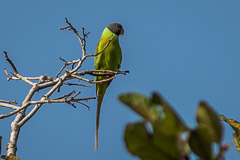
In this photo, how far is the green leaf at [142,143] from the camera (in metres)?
0.56

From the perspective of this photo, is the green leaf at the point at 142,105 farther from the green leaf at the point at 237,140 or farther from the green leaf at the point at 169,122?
the green leaf at the point at 237,140

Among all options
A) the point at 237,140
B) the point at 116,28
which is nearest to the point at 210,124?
the point at 237,140

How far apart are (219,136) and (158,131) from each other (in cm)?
9

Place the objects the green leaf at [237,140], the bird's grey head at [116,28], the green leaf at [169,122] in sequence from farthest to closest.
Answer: the bird's grey head at [116,28]
the green leaf at [237,140]
the green leaf at [169,122]

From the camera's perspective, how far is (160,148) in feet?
1.87

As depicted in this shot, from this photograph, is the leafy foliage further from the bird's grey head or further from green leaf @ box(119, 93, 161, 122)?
the bird's grey head

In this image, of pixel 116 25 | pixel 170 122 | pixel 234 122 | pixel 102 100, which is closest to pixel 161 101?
pixel 170 122

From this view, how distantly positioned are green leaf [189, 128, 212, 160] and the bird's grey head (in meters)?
5.76

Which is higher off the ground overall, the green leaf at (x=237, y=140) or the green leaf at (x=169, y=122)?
the green leaf at (x=237, y=140)

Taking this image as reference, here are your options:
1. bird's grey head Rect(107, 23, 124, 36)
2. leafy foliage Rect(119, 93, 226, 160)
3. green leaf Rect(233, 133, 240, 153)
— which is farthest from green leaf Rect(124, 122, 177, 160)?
bird's grey head Rect(107, 23, 124, 36)

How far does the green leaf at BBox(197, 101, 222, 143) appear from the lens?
0.53 meters

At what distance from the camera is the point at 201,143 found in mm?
564

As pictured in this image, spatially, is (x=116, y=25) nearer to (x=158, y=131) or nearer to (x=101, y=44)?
(x=101, y=44)

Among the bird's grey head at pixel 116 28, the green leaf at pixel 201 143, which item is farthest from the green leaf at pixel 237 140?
the bird's grey head at pixel 116 28
